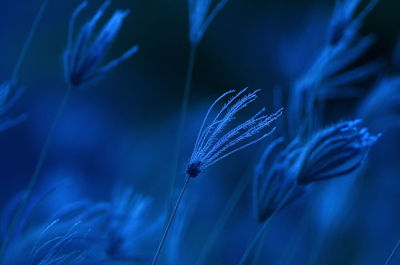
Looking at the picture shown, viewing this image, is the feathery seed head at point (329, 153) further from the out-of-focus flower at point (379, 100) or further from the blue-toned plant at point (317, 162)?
the out-of-focus flower at point (379, 100)

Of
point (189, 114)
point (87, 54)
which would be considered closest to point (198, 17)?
point (87, 54)

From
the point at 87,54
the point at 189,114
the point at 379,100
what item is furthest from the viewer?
the point at 189,114

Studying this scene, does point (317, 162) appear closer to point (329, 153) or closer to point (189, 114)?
point (329, 153)

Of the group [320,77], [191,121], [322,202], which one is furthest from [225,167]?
[320,77]

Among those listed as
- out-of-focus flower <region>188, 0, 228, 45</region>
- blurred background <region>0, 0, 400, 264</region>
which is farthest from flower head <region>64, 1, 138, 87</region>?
blurred background <region>0, 0, 400, 264</region>

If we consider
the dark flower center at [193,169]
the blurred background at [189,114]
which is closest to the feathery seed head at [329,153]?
the dark flower center at [193,169]

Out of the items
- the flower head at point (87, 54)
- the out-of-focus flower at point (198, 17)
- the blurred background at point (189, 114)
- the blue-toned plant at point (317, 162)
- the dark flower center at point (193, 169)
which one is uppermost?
the blurred background at point (189, 114)
